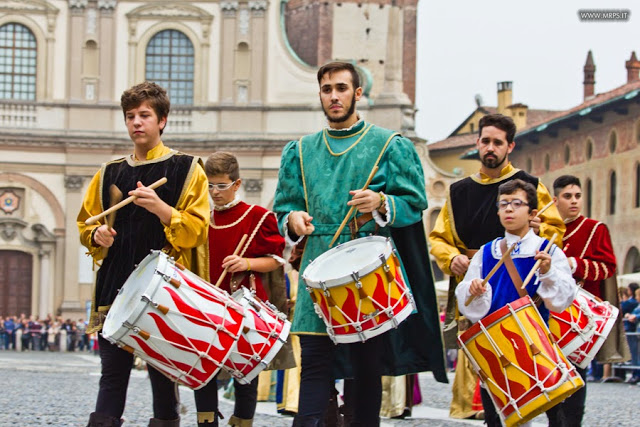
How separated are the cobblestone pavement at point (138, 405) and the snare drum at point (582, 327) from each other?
227 cm

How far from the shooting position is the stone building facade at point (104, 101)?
40.4 meters

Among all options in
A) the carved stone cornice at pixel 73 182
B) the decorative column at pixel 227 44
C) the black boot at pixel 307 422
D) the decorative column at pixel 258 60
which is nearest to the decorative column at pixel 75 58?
the carved stone cornice at pixel 73 182

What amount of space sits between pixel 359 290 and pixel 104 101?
1434 inches

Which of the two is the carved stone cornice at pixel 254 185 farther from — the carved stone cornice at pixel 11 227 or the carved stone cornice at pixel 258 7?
the carved stone cornice at pixel 11 227

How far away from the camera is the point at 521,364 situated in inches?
240

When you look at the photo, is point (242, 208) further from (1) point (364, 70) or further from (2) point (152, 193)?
(1) point (364, 70)

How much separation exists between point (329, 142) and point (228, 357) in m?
1.16

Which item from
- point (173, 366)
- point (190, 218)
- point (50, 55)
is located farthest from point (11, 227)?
point (173, 366)

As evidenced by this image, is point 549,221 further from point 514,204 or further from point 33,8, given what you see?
point 33,8

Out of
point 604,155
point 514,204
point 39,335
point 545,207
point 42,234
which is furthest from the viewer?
point 42,234

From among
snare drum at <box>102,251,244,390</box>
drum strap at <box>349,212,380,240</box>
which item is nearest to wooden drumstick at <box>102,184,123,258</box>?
snare drum at <box>102,251,244,390</box>

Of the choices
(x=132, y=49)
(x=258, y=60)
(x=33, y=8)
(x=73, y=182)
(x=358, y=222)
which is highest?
(x=33, y=8)

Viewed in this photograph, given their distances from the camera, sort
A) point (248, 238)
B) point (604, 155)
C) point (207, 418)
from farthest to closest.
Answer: point (604, 155) → point (248, 238) → point (207, 418)

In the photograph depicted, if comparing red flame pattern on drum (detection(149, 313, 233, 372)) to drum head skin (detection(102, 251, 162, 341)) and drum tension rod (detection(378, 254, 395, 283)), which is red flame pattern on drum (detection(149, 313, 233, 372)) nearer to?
drum head skin (detection(102, 251, 162, 341))
